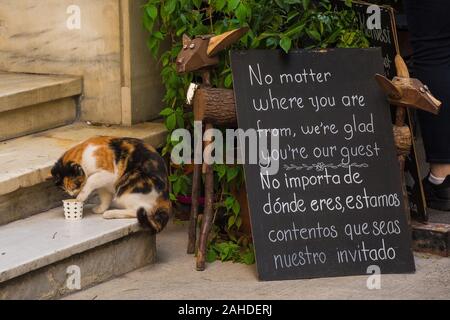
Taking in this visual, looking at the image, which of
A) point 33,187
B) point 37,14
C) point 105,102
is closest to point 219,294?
point 33,187

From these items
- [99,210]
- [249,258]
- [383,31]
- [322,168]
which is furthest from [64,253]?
[383,31]

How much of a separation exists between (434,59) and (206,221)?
1493 mm

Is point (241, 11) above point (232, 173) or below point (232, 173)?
above

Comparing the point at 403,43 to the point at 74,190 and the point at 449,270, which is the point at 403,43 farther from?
the point at 74,190

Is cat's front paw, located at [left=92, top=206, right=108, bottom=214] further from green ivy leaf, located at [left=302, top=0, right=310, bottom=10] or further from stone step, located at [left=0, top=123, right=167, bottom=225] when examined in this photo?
green ivy leaf, located at [left=302, top=0, right=310, bottom=10]

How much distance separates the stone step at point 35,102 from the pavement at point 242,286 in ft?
3.79

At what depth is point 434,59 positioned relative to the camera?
5453mm

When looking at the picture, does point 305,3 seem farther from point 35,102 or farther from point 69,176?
point 35,102

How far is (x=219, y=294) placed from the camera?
4730 millimetres

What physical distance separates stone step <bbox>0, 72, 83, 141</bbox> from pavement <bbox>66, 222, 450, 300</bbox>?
1.15m

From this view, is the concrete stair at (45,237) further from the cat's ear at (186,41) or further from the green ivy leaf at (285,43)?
the green ivy leaf at (285,43)

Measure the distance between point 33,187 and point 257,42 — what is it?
51.8 inches

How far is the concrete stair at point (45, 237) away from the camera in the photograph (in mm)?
4460

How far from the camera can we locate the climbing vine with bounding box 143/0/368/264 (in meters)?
5.11
